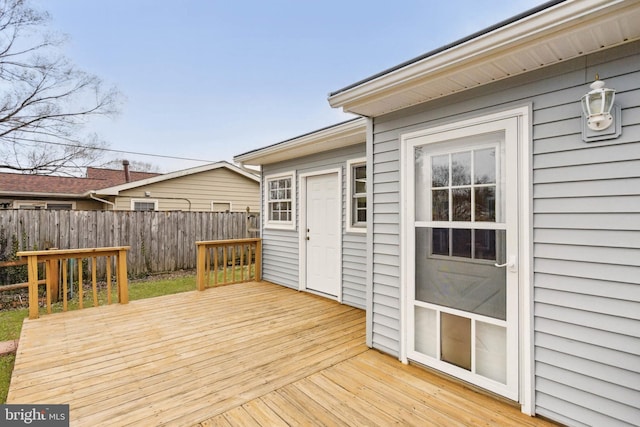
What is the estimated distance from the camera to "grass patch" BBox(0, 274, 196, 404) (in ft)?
9.55

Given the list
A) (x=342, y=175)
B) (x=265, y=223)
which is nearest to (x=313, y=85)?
(x=265, y=223)

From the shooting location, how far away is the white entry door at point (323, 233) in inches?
188

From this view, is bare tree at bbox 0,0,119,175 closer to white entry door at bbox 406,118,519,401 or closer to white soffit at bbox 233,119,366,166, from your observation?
white soffit at bbox 233,119,366,166

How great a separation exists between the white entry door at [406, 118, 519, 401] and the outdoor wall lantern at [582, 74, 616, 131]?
0.40 meters

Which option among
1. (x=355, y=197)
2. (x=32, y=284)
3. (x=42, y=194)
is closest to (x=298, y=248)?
(x=355, y=197)

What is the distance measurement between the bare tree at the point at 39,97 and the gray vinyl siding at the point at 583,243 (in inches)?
487

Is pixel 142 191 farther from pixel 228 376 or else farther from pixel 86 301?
pixel 228 376

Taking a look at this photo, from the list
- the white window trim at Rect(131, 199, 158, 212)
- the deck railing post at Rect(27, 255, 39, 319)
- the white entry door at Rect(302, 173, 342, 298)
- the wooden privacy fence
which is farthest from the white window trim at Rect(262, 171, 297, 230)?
the white window trim at Rect(131, 199, 158, 212)

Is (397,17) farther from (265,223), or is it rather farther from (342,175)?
(265,223)

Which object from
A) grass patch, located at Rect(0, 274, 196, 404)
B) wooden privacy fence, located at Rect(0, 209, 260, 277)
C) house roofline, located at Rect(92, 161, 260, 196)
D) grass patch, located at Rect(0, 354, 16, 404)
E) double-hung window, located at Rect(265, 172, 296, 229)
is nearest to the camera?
grass patch, located at Rect(0, 354, 16, 404)

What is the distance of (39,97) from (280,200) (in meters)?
9.59

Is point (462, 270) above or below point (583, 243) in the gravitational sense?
below

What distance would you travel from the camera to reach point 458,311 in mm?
2414

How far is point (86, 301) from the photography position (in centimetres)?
517
